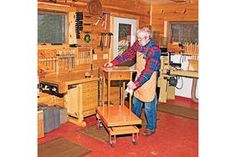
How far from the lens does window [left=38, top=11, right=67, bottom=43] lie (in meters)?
4.39

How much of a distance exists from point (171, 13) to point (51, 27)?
314 centimetres

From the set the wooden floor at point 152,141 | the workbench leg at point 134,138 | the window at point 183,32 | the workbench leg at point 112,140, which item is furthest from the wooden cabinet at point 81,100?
the window at point 183,32

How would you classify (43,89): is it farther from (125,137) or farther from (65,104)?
(125,137)

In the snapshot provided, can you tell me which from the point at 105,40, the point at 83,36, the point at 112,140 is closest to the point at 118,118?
the point at 112,140

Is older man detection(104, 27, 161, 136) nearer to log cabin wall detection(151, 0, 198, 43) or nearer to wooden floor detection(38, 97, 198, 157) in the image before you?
wooden floor detection(38, 97, 198, 157)

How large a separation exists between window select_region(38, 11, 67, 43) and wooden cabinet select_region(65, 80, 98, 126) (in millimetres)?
891

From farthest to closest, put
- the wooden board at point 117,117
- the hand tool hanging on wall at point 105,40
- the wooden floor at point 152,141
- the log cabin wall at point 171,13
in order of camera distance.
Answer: the log cabin wall at point 171,13 < the hand tool hanging on wall at point 105,40 < the wooden board at point 117,117 < the wooden floor at point 152,141

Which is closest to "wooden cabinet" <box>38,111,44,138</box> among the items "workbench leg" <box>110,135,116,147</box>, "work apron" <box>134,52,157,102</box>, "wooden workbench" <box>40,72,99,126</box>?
"wooden workbench" <box>40,72,99,126</box>

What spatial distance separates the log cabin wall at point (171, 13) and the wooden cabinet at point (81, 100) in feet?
9.41

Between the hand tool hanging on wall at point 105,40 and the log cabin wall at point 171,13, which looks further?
the log cabin wall at point 171,13

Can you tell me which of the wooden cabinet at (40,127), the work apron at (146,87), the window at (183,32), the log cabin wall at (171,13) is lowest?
the wooden cabinet at (40,127)

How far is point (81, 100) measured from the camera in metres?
4.37

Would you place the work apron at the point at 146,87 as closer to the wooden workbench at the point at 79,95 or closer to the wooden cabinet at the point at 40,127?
the wooden workbench at the point at 79,95

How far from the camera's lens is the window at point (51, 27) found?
4.39 m
